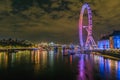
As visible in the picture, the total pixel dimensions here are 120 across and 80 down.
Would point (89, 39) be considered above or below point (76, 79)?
above

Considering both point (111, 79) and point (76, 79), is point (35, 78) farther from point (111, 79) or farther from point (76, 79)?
point (111, 79)

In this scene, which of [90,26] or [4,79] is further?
[90,26]

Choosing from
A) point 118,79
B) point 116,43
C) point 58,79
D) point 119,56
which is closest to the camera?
point 118,79

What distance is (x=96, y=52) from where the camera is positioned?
117 metres

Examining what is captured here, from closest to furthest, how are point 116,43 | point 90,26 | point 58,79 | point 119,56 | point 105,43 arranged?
point 58,79
point 119,56
point 90,26
point 116,43
point 105,43

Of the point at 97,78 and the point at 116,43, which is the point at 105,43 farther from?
the point at 97,78

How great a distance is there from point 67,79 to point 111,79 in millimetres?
5486

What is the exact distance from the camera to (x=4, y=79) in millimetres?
34156

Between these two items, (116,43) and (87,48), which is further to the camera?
(116,43)

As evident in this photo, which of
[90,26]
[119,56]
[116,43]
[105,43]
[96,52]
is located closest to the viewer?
[119,56]

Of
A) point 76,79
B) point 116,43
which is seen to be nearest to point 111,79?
point 76,79

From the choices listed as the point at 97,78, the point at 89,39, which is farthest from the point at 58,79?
the point at 89,39

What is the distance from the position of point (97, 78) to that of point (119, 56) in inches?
1572

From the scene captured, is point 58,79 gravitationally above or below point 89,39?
below
